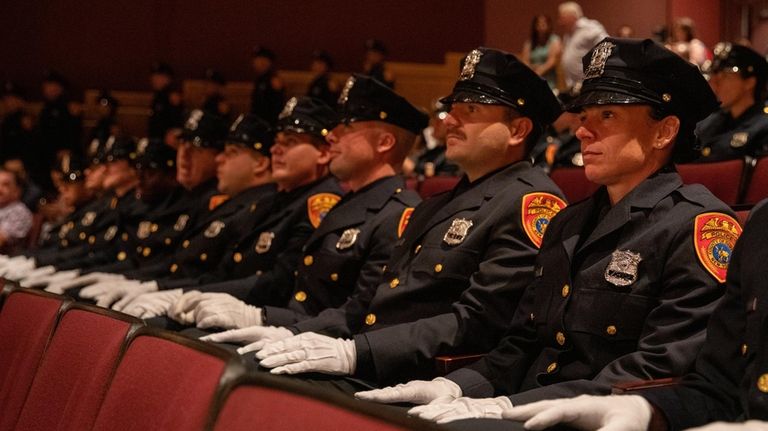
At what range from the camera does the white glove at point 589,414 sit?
1.48 m

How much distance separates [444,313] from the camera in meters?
2.51

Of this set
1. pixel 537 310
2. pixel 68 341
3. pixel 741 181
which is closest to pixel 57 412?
pixel 68 341

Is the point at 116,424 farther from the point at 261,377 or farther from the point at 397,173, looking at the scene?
the point at 397,173

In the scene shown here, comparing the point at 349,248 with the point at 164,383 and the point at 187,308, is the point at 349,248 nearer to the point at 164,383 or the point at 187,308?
the point at 187,308

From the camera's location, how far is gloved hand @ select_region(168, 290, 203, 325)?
3104 millimetres

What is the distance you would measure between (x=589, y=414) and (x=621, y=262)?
1.76 feet

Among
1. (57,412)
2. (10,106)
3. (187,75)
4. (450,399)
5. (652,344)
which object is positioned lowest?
(10,106)

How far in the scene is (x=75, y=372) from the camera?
1.78 m

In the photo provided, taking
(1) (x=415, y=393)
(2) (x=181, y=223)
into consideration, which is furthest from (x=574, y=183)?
(2) (x=181, y=223)

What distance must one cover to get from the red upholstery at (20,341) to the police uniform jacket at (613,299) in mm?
888

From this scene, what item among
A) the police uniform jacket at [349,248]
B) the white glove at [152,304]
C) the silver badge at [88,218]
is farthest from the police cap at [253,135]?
the silver badge at [88,218]

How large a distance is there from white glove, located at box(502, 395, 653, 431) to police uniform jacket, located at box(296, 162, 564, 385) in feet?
2.62

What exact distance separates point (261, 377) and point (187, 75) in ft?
33.9

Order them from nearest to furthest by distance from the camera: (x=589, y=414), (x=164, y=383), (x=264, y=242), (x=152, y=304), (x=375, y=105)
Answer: (x=164, y=383) → (x=589, y=414) → (x=375, y=105) → (x=152, y=304) → (x=264, y=242)
